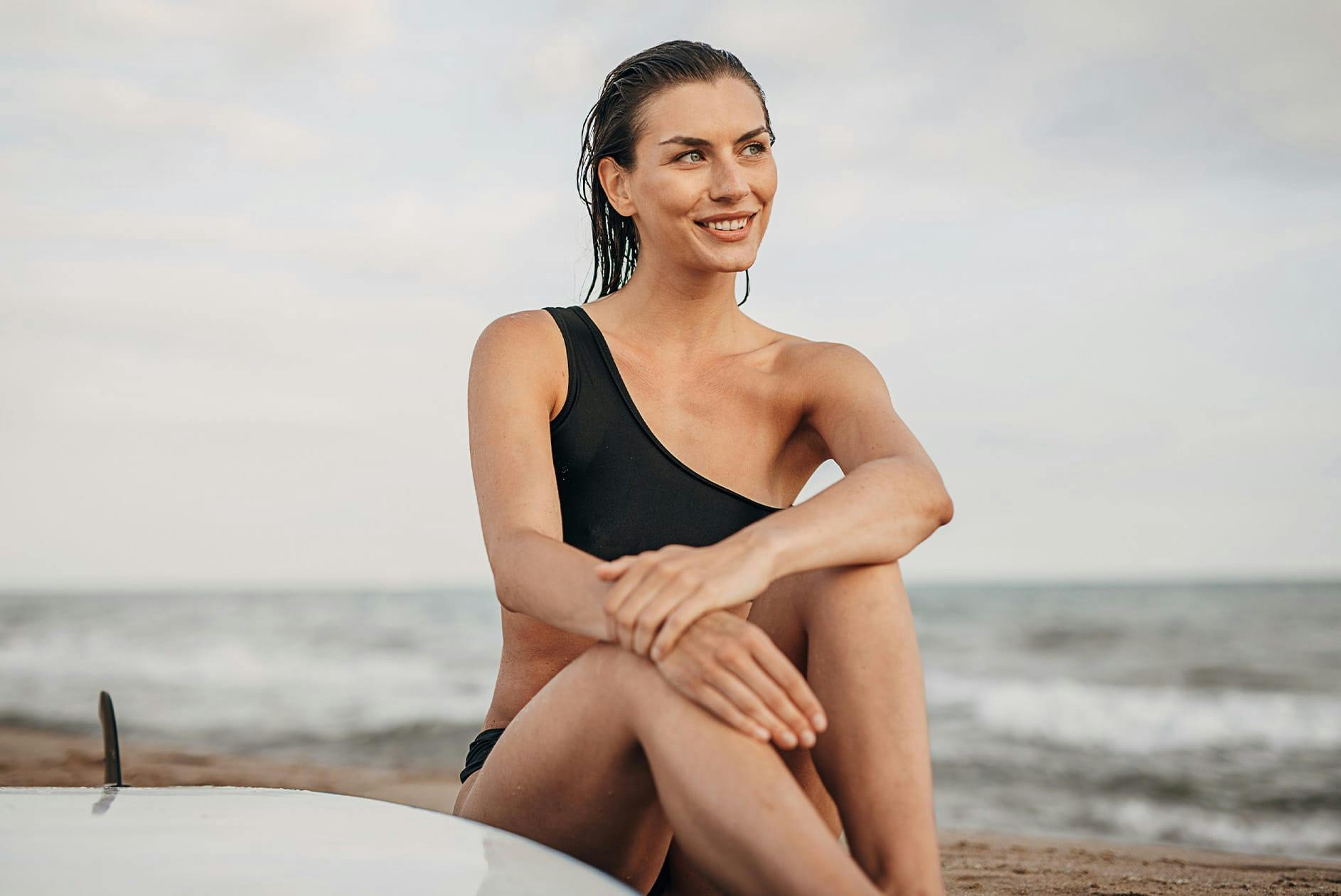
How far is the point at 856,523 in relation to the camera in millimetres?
1594

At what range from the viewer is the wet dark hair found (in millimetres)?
2170

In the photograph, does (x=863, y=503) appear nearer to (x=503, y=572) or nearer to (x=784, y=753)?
(x=784, y=753)

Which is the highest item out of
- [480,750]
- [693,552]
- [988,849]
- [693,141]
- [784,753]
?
[693,141]

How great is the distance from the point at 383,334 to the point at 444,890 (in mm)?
15042

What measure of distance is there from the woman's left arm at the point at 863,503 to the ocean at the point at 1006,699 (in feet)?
13.4

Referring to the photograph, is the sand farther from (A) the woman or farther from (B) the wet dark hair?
(B) the wet dark hair

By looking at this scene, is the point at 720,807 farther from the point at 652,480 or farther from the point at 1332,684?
the point at 1332,684

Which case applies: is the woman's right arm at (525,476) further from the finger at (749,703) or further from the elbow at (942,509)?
the elbow at (942,509)

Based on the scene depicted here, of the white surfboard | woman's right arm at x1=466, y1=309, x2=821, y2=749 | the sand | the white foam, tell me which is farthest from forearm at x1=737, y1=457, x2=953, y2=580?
the white foam

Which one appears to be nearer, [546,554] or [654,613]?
[654,613]

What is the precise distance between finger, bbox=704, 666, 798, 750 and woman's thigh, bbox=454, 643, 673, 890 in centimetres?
9

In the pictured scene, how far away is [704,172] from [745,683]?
3.69 feet

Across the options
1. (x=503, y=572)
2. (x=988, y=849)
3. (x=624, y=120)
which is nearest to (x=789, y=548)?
(x=503, y=572)

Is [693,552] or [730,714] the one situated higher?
[693,552]
